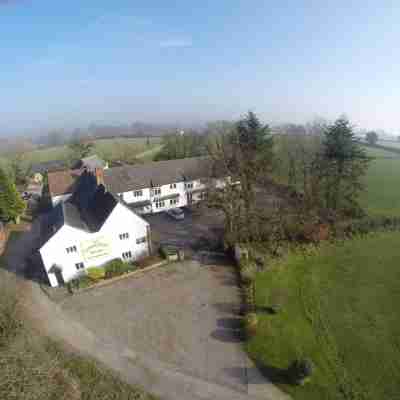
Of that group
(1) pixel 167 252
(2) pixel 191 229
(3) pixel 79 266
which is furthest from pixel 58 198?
(1) pixel 167 252

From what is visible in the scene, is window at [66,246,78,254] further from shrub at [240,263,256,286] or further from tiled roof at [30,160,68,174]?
tiled roof at [30,160,68,174]

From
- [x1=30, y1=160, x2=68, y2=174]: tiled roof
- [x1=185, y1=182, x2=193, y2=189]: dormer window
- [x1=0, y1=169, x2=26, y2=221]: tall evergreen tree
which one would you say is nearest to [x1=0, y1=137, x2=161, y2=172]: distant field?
[x1=30, y1=160, x2=68, y2=174]: tiled roof

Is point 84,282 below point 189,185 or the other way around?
below

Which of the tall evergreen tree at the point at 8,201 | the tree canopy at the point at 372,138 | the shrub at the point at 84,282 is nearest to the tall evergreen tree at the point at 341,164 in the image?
the shrub at the point at 84,282

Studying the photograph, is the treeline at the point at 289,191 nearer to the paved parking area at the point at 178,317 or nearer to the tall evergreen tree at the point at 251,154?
the tall evergreen tree at the point at 251,154

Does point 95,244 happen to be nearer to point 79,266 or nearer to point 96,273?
point 79,266

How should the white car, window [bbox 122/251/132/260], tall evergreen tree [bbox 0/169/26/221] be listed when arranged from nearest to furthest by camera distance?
1. window [bbox 122/251/132/260]
2. tall evergreen tree [bbox 0/169/26/221]
3. the white car
